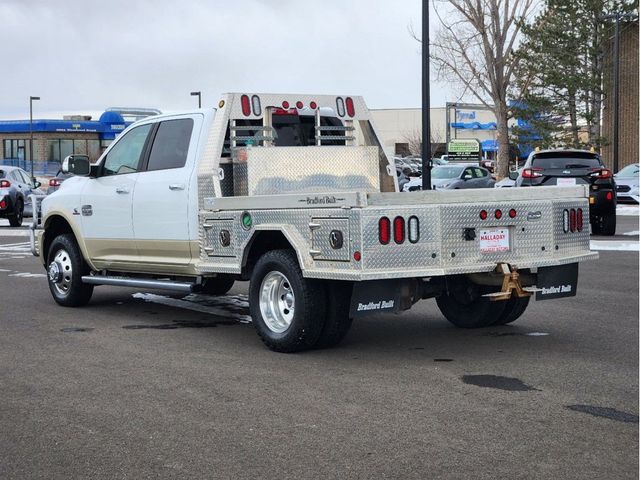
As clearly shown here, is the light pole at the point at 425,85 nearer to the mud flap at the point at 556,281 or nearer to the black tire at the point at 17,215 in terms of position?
the mud flap at the point at 556,281

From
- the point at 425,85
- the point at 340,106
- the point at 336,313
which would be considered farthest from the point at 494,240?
the point at 425,85

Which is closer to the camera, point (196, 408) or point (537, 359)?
point (196, 408)

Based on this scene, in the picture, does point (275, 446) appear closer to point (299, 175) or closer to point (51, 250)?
point (299, 175)

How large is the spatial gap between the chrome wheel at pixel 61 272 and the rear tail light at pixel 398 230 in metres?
4.93

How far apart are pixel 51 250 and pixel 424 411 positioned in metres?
6.57

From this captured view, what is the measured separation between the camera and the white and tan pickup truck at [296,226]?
25.5ft

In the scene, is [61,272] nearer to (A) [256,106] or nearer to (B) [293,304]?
(A) [256,106]

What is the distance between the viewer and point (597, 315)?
10195 millimetres

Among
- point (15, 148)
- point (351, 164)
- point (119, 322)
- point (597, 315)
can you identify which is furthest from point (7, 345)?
point (15, 148)

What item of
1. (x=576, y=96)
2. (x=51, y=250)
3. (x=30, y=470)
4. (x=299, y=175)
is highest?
(x=576, y=96)

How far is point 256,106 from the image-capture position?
9867 mm

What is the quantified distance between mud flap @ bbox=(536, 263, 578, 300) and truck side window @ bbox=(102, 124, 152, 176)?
4306 millimetres

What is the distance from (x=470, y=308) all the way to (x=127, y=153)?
12.9ft

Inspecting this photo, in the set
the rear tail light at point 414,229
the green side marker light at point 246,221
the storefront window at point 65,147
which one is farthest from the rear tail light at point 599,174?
the storefront window at point 65,147
